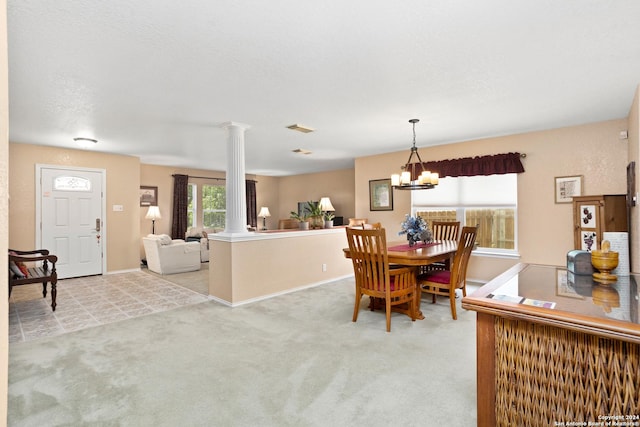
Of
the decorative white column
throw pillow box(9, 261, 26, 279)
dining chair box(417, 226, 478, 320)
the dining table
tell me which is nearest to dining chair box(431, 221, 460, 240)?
the dining table

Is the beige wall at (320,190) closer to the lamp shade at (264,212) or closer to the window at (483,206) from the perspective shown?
the lamp shade at (264,212)

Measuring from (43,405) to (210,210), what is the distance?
7.09 m

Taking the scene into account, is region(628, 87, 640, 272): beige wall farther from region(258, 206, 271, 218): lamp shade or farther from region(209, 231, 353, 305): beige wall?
region(258, 206, 271, 218): lamp shade

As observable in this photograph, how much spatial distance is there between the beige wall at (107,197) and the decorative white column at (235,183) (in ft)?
10.8

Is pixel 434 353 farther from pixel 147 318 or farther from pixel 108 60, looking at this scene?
pixel 108 60

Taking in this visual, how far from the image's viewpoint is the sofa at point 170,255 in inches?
233

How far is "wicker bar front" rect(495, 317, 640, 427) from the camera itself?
1.16m

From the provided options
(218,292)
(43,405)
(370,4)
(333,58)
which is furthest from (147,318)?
(370,4)

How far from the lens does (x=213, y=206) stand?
8828mm

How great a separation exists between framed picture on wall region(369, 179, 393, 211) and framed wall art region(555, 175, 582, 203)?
8.41ft

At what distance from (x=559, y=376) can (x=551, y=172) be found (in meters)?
3.98

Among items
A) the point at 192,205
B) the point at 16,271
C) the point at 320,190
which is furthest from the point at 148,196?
the point at 320,190

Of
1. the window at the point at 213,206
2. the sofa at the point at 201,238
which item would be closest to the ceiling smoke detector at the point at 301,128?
the sofa at the point at 201,238

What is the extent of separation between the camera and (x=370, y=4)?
177 cm
